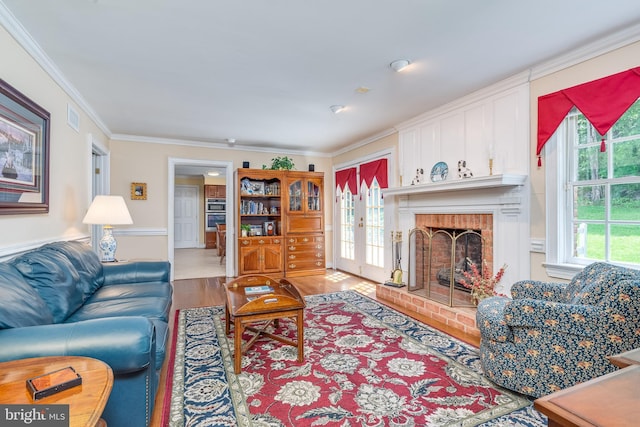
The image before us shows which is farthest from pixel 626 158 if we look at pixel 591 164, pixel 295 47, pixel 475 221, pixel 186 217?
pixel 186 217

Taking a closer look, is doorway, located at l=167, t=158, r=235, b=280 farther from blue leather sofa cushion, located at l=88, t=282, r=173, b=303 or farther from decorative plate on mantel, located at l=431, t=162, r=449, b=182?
decorative plate on mantel, located at l=431, t=162, r=449, b=182

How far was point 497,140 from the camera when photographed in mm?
3199

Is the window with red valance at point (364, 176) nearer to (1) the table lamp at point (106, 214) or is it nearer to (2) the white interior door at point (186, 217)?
(1) the table lamp at point (106, 214)

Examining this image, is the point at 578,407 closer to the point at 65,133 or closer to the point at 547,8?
the point at 547,8

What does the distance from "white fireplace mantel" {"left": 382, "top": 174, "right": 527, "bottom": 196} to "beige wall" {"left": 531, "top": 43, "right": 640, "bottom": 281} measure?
0.16 m

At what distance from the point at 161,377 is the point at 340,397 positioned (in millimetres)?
1282

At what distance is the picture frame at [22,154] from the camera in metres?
2.04

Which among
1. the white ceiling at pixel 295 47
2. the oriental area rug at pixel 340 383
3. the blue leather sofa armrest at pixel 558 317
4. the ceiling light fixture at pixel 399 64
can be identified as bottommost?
the oriental area rug at pixel 340 383

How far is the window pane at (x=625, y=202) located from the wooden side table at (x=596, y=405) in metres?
2.13

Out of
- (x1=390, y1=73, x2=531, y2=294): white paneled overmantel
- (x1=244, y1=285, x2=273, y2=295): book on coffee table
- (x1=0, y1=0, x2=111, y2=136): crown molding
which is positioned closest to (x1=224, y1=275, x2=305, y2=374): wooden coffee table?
(x1=244, y1=285, x2=273, y2=295): book on coffee table

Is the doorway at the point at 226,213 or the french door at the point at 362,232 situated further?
the doorway at the point at 226,213

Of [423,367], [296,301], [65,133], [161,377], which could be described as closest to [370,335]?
[423,367]

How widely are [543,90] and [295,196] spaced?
13.1 feet

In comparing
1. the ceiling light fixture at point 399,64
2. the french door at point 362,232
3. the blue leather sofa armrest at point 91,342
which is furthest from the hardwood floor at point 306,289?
the ceiling light fixture at point 399,64
